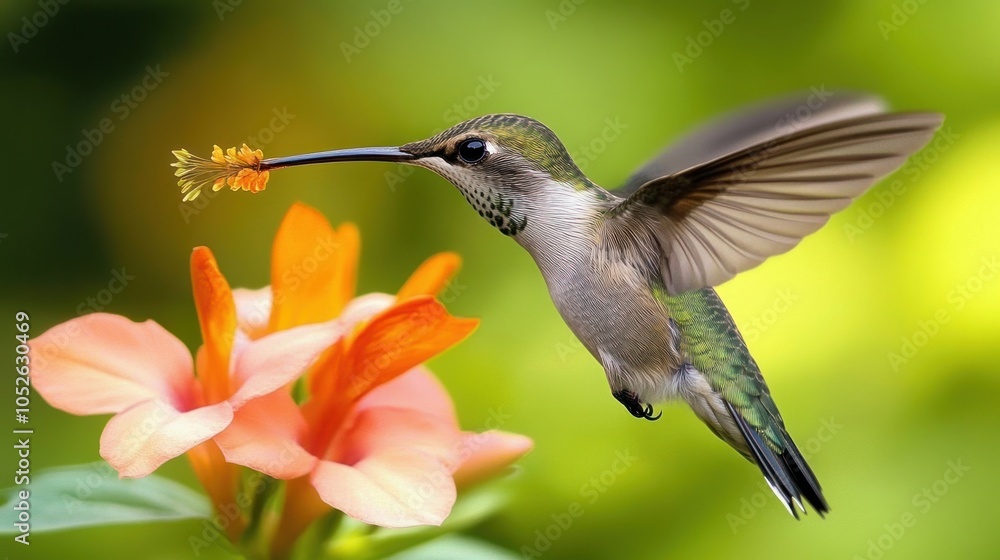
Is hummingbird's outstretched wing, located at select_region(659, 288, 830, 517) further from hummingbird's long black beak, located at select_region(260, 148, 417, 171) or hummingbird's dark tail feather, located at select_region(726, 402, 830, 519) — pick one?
hummingbird's long black beak, located at select_region(260, 148, 417, 171)

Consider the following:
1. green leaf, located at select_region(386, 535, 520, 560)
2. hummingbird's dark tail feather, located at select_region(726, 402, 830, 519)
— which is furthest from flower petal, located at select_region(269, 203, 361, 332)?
hummingbird's dark tail feather, located at select_region(726, 402, 830, 519)

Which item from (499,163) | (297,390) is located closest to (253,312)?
(297,390)

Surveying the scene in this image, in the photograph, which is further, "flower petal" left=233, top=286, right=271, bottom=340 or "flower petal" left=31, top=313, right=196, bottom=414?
"flower petal" left=233, top=286, right=271, bottom=340

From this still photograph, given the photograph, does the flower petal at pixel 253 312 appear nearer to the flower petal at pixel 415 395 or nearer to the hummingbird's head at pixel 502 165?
the flower petal at pixel 415 395

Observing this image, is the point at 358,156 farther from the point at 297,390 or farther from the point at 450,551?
the point at 450,551

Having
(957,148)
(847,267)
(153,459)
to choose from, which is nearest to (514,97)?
(847,267)

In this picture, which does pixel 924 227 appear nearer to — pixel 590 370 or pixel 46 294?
pixel 590 370
